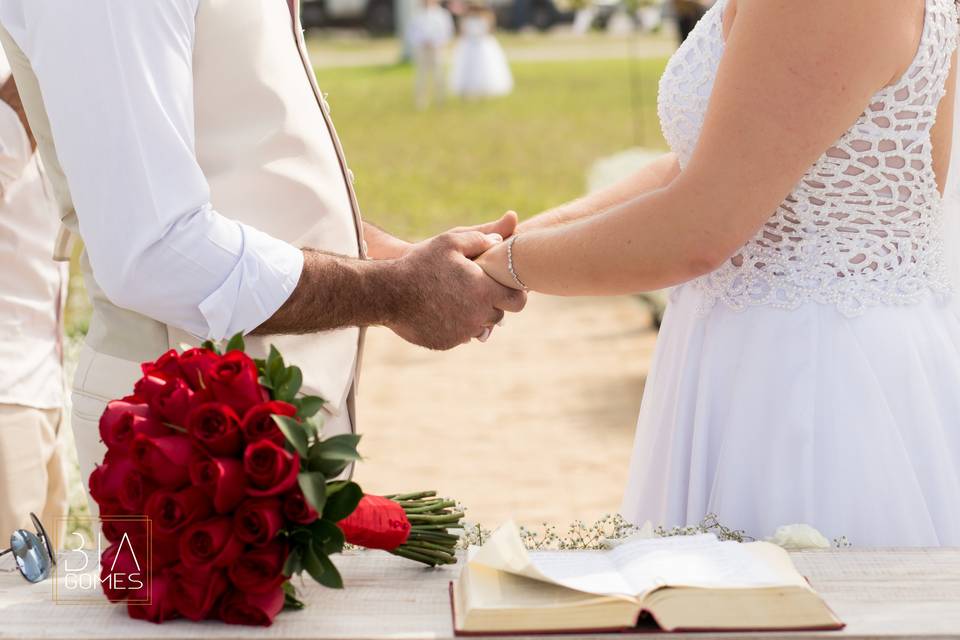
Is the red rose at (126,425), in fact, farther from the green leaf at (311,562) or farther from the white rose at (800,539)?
the white rose at (800,539)

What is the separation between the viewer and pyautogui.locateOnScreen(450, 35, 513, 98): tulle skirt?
24.7m

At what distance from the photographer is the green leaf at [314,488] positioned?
5.41ft

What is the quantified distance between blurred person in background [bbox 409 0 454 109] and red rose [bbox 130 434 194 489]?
857 inches

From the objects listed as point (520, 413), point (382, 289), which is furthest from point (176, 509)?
point (520, 413)

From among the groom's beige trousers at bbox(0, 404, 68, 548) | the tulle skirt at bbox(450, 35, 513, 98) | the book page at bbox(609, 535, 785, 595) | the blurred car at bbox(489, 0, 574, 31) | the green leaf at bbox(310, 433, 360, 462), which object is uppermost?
the green leaf at bbox(310, 433, 360, 462)

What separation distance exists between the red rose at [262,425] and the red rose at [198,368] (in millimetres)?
77

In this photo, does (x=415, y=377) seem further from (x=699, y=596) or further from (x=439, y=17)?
(x=439, y=17)

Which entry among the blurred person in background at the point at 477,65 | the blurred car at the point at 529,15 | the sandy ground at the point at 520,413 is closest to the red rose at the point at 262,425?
the sandy ground at the point at 520,413

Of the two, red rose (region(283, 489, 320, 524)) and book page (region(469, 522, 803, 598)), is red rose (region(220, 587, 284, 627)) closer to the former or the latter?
red rose (region(283, 489, 320, 524))

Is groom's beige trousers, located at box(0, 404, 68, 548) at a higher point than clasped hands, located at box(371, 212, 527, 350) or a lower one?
lower

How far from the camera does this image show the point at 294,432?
5.53ft

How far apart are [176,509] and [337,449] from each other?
22 centimetres

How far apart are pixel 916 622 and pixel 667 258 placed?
A: 0.82m

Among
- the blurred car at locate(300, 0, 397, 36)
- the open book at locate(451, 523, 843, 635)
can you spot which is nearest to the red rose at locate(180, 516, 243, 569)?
the open book at locate(451, 523, 843, 635)
